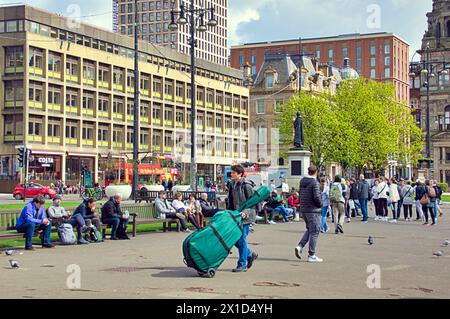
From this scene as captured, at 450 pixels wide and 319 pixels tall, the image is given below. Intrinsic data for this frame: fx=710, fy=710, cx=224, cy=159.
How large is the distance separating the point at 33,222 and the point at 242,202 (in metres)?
6.17

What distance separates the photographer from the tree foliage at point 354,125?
212ft

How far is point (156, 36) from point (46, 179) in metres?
88.0

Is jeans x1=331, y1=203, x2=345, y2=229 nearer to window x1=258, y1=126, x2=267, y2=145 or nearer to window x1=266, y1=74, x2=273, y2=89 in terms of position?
window x1=266, y1=74, x2=273, y2=89

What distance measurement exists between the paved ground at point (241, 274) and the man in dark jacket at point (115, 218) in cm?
60

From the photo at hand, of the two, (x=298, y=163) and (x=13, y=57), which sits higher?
(x=13, y=57)

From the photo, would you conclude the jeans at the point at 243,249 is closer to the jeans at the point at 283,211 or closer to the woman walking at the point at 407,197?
the jeans at the point at 283,211

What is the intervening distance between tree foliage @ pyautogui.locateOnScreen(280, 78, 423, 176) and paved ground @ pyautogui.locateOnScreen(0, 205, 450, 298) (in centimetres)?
4547

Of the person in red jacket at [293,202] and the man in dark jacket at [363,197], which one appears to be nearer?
the man in dark jacket at [363,197]

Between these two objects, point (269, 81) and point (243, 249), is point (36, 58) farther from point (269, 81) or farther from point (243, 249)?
point (243, 249)

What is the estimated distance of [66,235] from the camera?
694 inches

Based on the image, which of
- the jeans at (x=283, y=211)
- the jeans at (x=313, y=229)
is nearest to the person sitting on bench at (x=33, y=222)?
the jeans at (x=313, y=229)

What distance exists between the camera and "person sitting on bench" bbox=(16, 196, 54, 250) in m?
16.5

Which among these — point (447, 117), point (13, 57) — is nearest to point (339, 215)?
point (13, 57)
